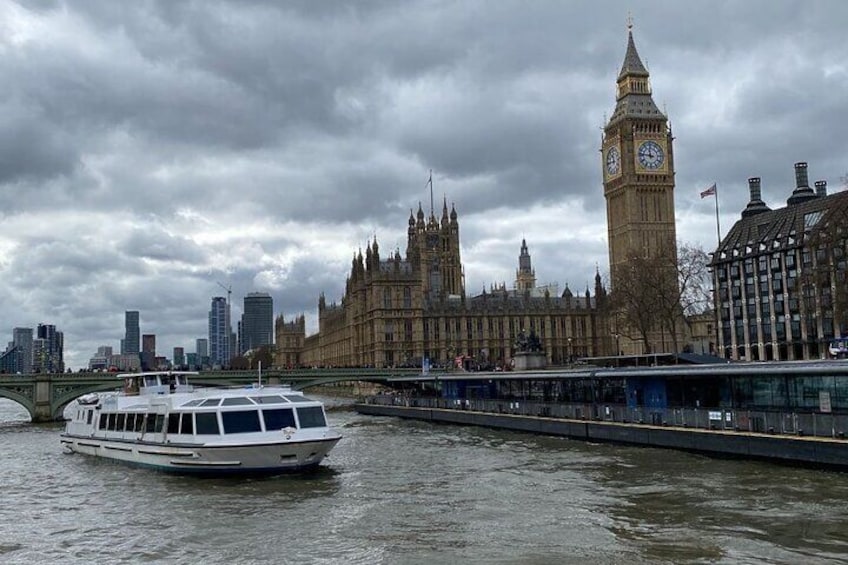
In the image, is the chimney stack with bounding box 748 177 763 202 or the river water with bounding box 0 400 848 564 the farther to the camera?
the chimney stack with bounding box 748 177 763 202

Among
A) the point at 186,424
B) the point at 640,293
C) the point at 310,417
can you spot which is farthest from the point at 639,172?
the point at 186,424

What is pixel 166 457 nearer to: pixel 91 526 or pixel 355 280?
pixel 91 526

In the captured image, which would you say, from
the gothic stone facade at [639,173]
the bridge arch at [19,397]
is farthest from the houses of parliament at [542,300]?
the bridge arch at [19,397]

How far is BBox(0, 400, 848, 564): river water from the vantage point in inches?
1028

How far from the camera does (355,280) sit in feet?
624

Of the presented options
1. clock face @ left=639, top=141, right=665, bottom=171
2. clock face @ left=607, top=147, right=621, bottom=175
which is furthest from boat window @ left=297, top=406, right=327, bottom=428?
clock face @ left=607, top=147, right=621, bottom=175

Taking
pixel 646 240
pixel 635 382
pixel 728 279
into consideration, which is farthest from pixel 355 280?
pixel 635 382

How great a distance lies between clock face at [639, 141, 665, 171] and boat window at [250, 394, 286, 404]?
129 meters

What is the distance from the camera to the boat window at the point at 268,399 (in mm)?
44244

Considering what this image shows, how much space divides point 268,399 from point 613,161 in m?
132

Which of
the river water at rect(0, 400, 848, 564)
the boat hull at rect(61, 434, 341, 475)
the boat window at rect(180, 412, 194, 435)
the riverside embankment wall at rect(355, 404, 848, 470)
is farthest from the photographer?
the boat window at rect(180, 412, 194, 435)

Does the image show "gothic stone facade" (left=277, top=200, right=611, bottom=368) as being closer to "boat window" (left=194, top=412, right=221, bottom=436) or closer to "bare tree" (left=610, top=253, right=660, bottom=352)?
"bare tree" (left=610, top=253, right=660, bottom=352)

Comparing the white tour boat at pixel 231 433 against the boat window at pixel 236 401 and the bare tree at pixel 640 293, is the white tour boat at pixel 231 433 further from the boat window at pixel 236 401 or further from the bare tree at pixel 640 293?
the bare tree at pixel 640 293

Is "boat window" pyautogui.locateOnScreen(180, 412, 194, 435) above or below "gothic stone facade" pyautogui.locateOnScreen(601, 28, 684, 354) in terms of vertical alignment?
below
